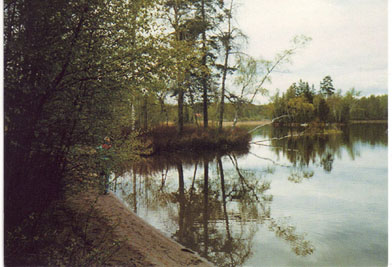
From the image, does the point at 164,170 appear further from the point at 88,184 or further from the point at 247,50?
the point at 247,50

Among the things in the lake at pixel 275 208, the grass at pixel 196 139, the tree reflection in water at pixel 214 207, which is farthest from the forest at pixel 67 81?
the grass at pixel 196 139

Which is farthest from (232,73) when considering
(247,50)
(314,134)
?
(314,134)

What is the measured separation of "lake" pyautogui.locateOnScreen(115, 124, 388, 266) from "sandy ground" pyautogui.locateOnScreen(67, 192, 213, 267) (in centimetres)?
43

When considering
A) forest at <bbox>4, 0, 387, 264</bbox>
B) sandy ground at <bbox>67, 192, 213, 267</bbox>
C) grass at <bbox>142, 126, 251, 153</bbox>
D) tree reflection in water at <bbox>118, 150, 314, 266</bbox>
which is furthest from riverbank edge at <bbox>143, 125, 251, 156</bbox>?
forest at <bbox>4, 0, 387, 264</bbox>

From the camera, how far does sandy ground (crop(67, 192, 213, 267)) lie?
4.91 metres

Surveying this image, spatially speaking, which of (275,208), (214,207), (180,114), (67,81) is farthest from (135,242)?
(180,114)

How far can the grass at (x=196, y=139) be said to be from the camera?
2048cm

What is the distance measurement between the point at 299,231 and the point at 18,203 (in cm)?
529

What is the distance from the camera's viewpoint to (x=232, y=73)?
25.0 m

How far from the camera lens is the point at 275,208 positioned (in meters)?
8.77

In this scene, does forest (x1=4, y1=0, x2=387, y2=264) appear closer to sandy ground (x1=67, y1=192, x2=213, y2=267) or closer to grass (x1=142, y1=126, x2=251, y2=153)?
sandy ground (x1=67, y1=192, x2=213, y2=267)

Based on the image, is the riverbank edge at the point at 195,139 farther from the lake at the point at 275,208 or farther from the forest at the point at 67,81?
the forest at the point at 67,81

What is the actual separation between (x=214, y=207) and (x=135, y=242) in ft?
11.6

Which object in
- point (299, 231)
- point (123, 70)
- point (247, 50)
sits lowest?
point (299, 231)
